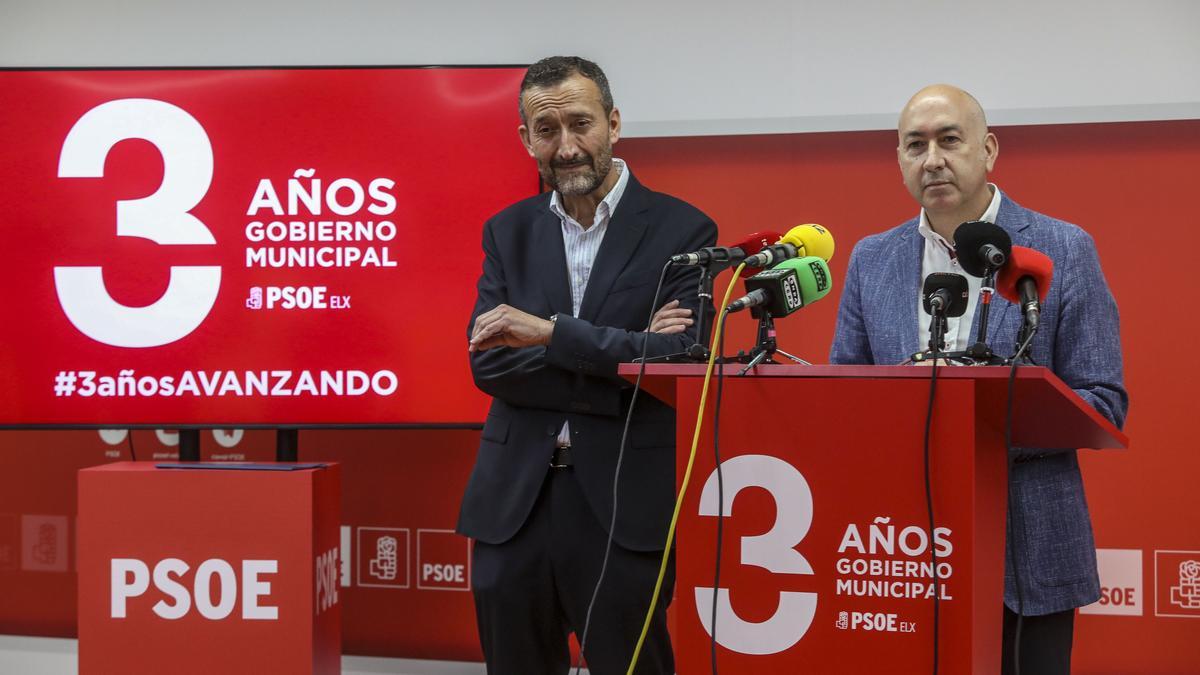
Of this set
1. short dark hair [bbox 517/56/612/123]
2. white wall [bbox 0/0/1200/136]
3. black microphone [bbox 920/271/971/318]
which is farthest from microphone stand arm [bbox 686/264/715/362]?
white wall [bbox 0/0/1200/136]

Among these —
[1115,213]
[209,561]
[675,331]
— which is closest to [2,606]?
[209,561]

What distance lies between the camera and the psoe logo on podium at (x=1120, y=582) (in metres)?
3.62

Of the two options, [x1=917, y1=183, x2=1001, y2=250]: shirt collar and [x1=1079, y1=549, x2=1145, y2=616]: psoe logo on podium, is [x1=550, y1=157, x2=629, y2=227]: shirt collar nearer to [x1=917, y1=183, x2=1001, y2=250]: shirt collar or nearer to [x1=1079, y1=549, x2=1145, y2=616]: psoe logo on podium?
[x1=917, y1=183, x2=1001, y2=250]: shirt collar

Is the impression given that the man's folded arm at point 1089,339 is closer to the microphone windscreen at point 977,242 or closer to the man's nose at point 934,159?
the man's nose at point 934,159

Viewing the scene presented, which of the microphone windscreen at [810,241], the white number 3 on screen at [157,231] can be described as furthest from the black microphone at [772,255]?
the white number 3 on screen at [157,231]

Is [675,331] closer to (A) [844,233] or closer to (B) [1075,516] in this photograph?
(B) [1075,516]

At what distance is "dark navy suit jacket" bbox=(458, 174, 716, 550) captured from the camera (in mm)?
2242

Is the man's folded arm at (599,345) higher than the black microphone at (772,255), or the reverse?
the black microphone at (772,255)

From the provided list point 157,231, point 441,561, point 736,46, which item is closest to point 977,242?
point 736,46

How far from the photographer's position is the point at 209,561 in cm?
324

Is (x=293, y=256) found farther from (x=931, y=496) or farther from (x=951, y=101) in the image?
(x=931, y=496)

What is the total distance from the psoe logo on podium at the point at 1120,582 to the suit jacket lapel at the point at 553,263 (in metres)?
2.26

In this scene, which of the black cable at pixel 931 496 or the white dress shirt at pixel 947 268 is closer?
the black cable at pixel 931 496

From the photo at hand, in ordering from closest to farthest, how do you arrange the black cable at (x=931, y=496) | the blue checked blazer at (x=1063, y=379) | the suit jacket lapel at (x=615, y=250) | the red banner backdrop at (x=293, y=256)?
the black cable at (x=931, y=496), the blue checked blazer at (x=1063, y=379), the suit jacket lapel at (x=615, y=250), the red banner backdrop at (x=293, y=256)
